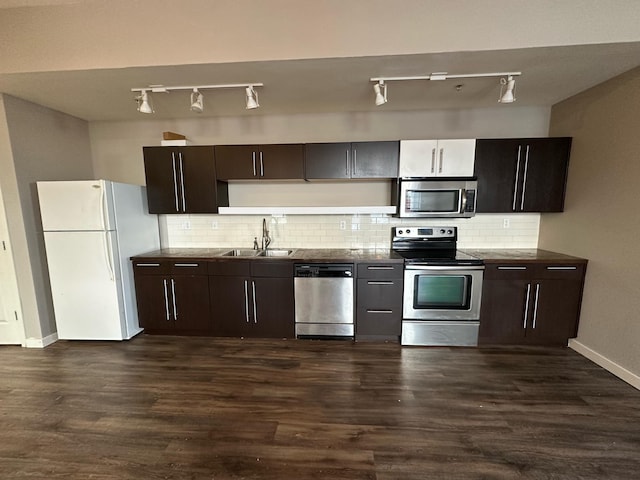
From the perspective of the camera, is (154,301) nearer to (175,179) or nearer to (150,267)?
(150,267)

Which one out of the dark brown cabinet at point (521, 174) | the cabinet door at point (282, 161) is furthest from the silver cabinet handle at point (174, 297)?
the dark brown cabinet at point (521, 174)

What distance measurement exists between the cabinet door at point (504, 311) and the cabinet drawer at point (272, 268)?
1.98 meters

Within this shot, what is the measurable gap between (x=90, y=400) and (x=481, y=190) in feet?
13.1

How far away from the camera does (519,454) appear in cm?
167

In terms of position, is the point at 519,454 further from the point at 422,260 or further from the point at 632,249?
the point at 632,249

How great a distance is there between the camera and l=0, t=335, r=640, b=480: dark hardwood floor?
1.61 meters

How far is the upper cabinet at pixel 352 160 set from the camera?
9.85 feet

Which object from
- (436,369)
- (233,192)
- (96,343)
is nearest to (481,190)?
(436,369)

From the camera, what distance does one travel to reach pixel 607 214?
2.52 m

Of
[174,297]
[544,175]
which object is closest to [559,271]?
[544,175]

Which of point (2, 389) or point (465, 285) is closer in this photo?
point (2, 389)

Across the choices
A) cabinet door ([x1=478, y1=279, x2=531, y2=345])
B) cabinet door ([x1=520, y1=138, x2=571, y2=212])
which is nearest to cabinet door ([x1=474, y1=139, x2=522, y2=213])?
cabinet door ([x1=520, y1=138, x2=571, y2=212])

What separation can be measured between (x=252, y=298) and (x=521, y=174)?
3.13m

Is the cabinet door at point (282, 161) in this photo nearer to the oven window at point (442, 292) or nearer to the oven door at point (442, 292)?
the oven door at point (442, 292)
